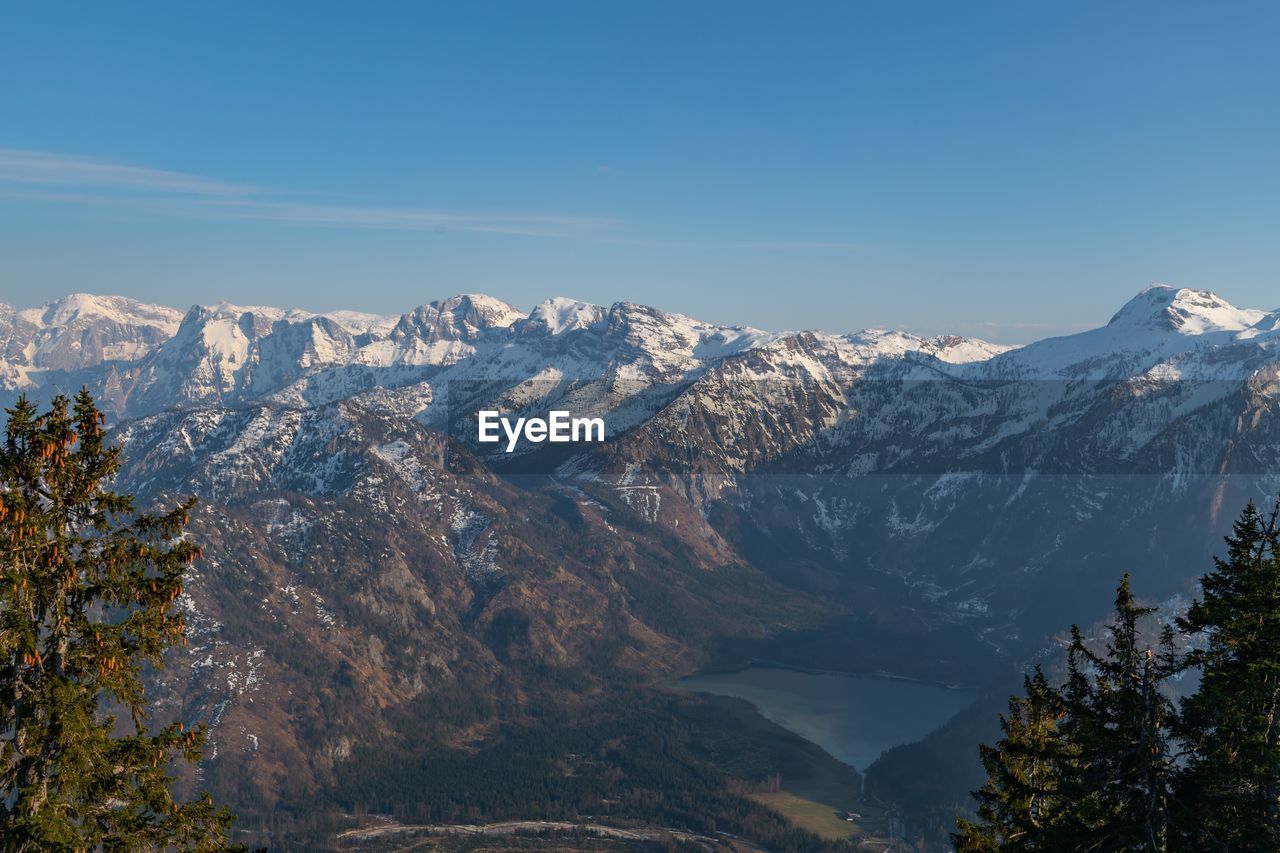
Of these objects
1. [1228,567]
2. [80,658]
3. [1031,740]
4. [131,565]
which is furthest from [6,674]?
[1031,740]

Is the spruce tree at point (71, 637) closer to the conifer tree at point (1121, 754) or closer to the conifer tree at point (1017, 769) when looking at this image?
the conifer tree at point (1121, 754)

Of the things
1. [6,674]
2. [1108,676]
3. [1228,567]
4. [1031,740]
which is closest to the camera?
[6,674]

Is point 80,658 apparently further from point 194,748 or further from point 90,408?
point 90,408

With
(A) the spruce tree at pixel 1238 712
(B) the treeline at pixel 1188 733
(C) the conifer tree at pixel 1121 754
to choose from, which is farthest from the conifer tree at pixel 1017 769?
(C) the conifer tree at pixel 1121 754

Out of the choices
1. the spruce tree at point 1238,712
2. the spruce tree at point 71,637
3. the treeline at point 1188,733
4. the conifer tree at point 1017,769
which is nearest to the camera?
the spruce tree at point 71,637

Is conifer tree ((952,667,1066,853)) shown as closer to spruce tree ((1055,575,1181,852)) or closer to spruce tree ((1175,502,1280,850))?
spruce tree ((1175,502,1280,850))

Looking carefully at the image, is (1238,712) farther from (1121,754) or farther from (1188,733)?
(1121,754)
